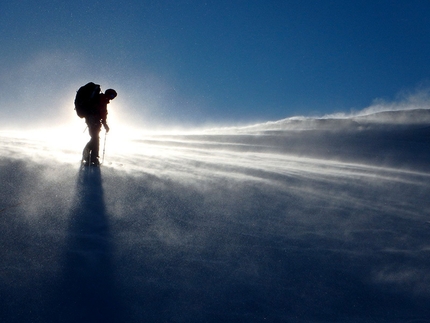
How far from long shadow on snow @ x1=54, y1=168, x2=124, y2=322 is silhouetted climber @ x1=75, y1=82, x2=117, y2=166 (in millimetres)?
4332

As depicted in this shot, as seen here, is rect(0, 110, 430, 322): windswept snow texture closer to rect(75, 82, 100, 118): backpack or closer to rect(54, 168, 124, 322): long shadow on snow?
rect(54, 168, 124, 322): long shadow on snow

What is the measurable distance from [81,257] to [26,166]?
4790 millimetres

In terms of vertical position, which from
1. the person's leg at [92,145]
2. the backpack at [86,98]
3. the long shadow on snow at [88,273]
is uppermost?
the backpack at [86,98]

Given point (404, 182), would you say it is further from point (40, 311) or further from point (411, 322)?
point (40, 311)

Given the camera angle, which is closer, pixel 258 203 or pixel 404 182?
pixel 258 203

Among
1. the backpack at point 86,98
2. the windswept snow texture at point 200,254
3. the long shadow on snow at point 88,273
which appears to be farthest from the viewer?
the backpack at point 86,98

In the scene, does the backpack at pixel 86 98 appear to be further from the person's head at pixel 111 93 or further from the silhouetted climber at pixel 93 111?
the person's head at pixel 111 93

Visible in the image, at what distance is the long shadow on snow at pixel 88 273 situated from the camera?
2.37m

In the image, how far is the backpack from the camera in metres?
8.45

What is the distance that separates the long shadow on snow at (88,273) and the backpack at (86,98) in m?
4.66

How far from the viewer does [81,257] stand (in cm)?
305

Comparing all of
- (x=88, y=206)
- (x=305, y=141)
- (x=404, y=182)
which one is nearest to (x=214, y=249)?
(x=88, y=206)

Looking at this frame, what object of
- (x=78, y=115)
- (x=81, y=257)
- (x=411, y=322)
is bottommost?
(x=411, y=322)

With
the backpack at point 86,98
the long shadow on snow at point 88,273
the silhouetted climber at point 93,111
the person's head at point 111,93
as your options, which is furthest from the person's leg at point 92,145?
the long shadow on snow at point 88,273
